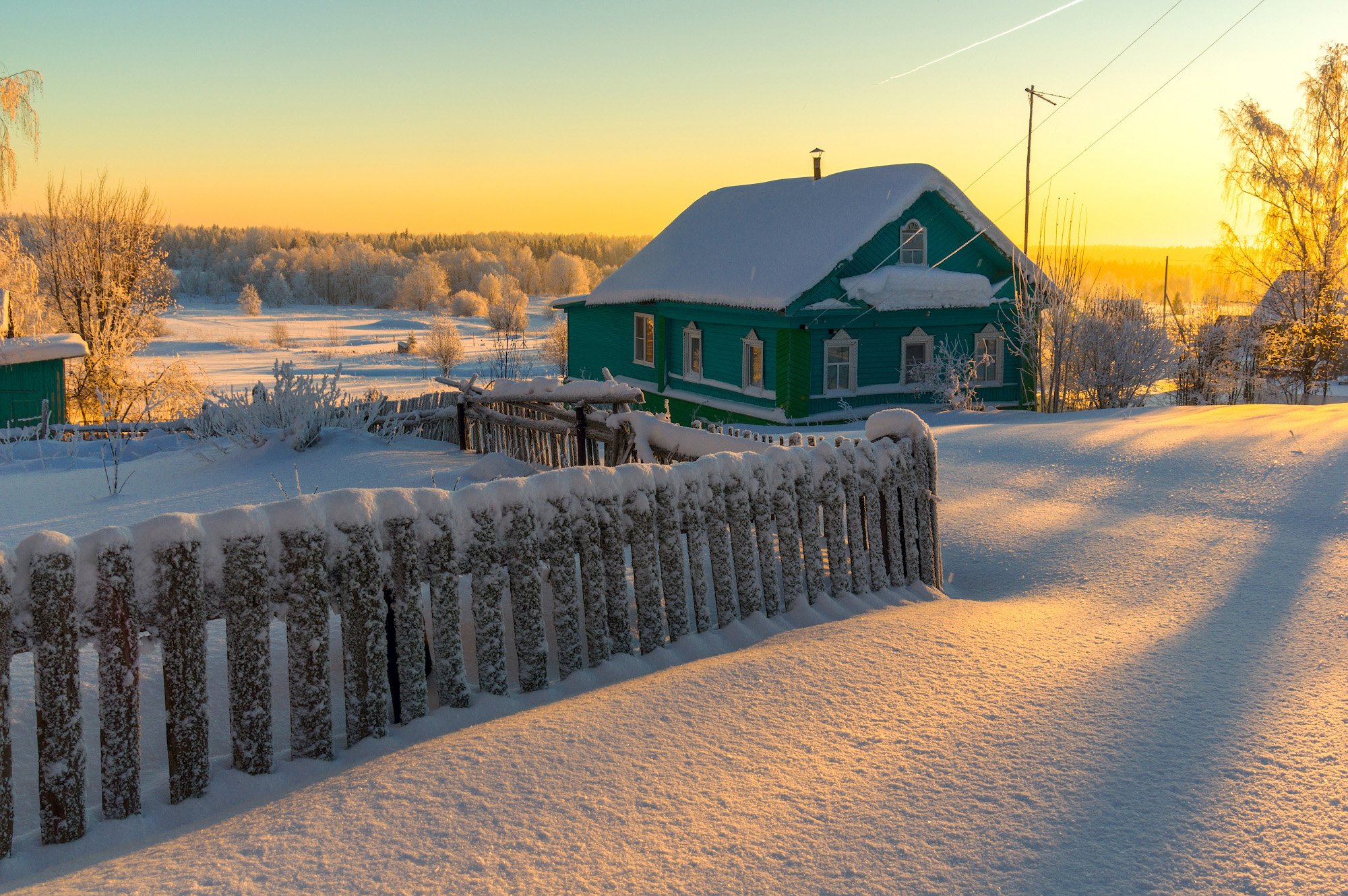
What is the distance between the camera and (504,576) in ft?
12.5

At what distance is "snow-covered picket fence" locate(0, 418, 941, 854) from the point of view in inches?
116

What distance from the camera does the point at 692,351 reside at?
946 inches

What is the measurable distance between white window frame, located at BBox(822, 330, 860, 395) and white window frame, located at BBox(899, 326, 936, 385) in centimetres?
116

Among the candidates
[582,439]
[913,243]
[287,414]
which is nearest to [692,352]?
[913,243]

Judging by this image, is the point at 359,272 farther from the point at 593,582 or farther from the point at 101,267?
the point at 593,582

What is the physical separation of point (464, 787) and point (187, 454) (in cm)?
1083

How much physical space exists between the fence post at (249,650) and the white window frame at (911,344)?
63.4 ft

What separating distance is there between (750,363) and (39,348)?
14270 millimetres

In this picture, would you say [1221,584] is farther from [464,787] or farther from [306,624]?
[306,624]

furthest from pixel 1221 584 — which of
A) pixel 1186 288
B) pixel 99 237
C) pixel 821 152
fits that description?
pixel 1186 288

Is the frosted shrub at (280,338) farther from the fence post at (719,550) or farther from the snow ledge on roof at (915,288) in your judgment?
the fence post at (719,550)

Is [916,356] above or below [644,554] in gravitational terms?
above

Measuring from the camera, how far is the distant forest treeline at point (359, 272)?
105562mm

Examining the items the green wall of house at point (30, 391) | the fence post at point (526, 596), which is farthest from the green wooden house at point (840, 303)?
the fence post at point (526, 596)
